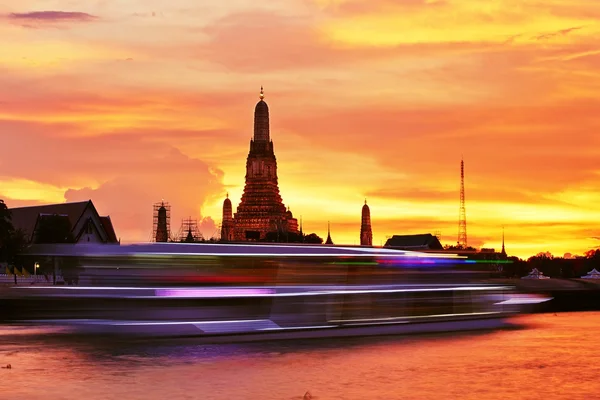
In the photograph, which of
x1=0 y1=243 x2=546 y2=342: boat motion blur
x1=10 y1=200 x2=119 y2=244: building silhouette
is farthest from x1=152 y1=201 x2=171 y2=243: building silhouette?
x1=0 y1=243 x2=546 y2=342: boat motion blur

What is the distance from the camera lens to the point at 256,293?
21.9m

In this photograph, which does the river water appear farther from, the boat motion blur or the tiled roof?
the tiled roof

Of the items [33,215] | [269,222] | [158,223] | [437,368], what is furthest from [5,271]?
[437,368]

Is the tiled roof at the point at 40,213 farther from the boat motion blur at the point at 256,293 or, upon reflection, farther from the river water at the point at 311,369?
the river water at the point at 311,369

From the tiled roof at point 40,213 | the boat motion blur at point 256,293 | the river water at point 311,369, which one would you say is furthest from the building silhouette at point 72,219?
the river water at point 311,369

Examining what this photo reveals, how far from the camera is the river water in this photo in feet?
43.5

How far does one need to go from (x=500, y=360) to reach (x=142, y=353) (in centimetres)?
652

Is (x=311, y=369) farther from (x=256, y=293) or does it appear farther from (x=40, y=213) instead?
(x=40, y=213)

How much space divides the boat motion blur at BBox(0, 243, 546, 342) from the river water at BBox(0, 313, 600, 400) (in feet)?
2.56

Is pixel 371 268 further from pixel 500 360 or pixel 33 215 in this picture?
pixel 33 215

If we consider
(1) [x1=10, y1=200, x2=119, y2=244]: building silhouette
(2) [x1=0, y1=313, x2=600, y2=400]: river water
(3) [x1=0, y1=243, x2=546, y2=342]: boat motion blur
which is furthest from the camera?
(1) [x1=10, y1=200, x2=119, y2=244]: building silhouette

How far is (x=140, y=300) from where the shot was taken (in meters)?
19.8

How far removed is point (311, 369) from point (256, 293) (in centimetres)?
605

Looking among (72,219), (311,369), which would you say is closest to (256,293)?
(311,369)
